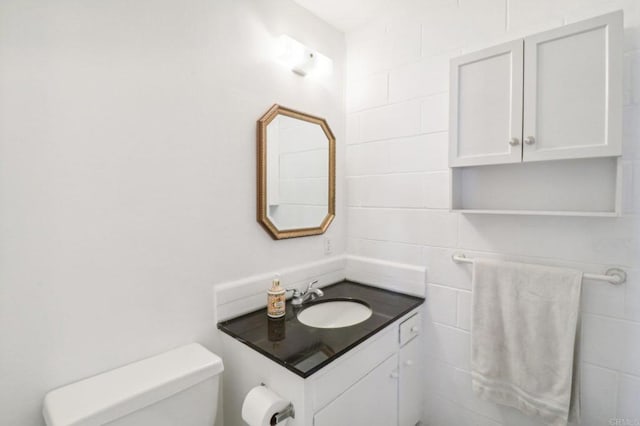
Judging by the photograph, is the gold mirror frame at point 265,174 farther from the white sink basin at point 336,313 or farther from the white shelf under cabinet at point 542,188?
the white shelf under cabinet at point 542,188

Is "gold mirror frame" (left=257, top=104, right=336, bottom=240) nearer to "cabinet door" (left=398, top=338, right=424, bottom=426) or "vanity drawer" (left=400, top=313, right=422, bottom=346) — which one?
"vanity drawer" (left=400, top=313, right=422, bottom=346)

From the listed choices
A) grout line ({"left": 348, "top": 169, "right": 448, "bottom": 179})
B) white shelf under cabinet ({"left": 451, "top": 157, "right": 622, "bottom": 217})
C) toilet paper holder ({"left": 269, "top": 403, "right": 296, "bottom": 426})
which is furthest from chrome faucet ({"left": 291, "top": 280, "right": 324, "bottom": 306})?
white shelf under cabinet ({"left": 451, "top": 157, "right": 622, "bottom": 217})

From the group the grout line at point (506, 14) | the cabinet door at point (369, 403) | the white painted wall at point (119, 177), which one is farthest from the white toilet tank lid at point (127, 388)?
the grout line at point (506, 14)

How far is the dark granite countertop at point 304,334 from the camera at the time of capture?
105 cm

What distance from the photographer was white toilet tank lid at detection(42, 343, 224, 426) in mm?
862

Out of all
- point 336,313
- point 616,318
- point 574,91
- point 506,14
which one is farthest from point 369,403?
point 506,14

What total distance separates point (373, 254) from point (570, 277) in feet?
3.17

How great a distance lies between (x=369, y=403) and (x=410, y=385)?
0.41 metres

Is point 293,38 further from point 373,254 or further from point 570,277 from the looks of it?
point 570,277

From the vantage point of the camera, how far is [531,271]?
127cm

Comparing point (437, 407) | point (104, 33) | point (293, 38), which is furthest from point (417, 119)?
point (437, 407)

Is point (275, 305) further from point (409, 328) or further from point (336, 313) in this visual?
point (409, 328)

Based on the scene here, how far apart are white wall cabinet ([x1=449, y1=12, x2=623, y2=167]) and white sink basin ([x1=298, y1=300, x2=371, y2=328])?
89 cm

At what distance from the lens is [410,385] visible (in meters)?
1.54
